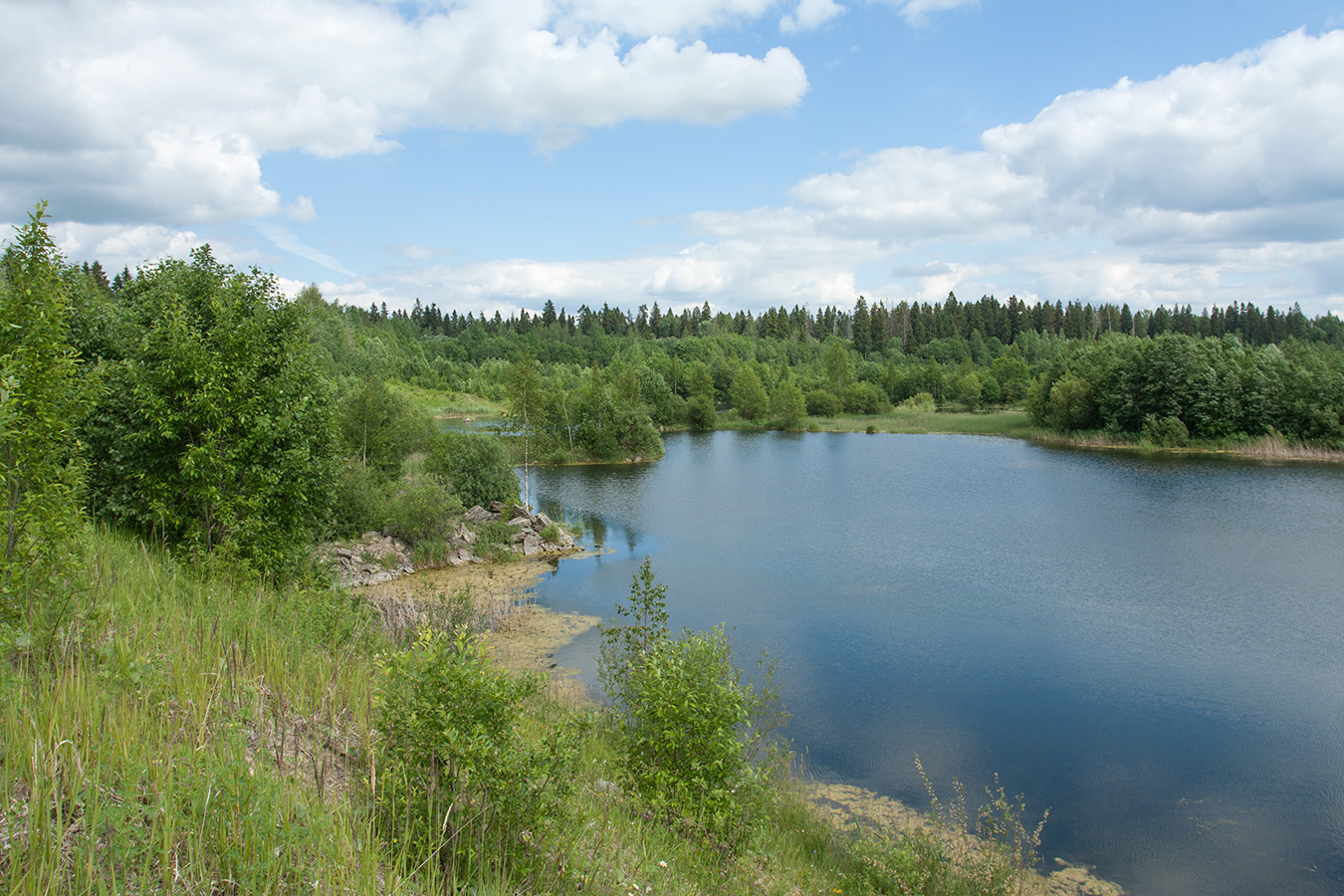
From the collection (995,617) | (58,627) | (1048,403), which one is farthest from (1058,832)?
(1048,403)

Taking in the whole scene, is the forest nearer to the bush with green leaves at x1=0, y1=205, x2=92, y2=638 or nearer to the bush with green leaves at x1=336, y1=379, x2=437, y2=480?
the bush with green leaves at x1=0, y1=205, x2=92, y2=638

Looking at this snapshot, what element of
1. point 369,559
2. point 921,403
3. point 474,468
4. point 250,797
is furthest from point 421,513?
point 921,403

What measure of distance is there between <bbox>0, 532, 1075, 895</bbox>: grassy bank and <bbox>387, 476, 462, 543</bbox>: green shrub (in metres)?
18.2

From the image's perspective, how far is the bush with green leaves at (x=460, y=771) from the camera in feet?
15.8

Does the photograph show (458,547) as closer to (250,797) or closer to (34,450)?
(34,450)

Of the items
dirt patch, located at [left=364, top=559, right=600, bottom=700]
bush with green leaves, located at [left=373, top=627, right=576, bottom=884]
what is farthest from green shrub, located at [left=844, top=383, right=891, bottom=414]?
bush with green leaves, located at [left=373, top=627, right=576, bottom=884]

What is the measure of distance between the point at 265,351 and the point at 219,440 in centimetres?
212

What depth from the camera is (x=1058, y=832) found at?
443 inches

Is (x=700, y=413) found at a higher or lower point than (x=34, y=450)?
lower

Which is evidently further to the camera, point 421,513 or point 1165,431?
point 1165,431

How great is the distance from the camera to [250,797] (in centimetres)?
379

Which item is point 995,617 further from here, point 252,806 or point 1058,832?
point 252,806

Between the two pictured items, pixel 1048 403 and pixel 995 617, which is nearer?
pixel 995 617

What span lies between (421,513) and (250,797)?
24.3 meters
